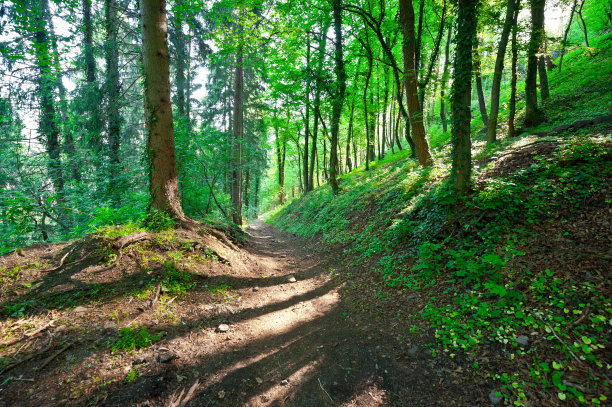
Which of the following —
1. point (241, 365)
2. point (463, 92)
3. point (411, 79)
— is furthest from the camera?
point (411, 79)

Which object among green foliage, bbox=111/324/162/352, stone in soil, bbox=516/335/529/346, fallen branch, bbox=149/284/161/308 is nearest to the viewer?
stone in soil, bbox=516/335/529/346

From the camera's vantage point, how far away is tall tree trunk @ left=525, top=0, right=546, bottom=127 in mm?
8688

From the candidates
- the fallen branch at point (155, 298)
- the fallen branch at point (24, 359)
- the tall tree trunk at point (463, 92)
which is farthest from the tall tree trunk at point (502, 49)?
the fallen branch at point (24, 359)

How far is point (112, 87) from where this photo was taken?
8977 mm

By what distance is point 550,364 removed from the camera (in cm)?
233

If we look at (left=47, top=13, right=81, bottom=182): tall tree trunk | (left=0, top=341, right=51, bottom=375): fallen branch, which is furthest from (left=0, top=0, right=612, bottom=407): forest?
(left=47, top=13, right=81, bottom=182): tall tree trunk

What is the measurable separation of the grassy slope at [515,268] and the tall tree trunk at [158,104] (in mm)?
4931

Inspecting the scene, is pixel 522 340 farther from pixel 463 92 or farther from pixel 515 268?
pixel 463 92

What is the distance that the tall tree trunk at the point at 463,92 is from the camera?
16.0 ft

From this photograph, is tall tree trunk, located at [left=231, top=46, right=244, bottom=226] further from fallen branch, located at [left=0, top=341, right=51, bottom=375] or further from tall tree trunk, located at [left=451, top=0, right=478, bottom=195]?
fallen branch, located at [left=0, top=341, right=51, bottom=375]

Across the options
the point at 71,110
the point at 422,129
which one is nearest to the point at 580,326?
the point at 422,129

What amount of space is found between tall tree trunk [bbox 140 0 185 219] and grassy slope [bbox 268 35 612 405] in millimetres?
4931

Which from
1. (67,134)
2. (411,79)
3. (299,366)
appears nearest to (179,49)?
(67,134)

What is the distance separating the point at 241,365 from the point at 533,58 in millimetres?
14663
